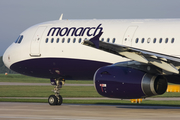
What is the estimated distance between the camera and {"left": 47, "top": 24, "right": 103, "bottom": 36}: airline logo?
85.5ft

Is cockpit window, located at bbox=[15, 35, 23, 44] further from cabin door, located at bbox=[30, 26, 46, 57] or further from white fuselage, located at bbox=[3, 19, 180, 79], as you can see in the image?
cabin door, located at bbox=[30, 26, 46, 57]

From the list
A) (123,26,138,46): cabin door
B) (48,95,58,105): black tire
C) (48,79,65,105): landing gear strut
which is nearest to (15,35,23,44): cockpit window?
(48,79,65,105): landing gear strut

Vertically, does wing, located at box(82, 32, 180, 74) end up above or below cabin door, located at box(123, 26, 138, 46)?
below

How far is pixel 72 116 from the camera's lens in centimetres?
2158

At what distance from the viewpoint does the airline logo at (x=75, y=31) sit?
2606 cm

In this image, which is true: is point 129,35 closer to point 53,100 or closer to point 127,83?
point 127,83

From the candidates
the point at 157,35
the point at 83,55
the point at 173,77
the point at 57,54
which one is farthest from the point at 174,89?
the point at 57,54

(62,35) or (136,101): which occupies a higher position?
(62,35)

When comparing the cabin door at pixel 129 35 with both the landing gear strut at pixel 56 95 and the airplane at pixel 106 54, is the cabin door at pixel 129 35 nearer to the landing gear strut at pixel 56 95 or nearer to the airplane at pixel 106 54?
the airplane at pixel 106 54

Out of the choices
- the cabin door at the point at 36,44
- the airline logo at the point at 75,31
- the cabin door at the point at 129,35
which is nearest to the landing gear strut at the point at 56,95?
the cabin door at the point at 36,44

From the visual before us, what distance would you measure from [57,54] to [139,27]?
212 inches

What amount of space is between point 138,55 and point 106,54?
4434 mm

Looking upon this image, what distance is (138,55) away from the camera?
20656mm

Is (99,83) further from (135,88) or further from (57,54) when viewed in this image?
(57,54)
